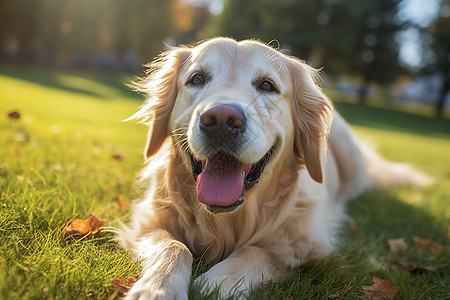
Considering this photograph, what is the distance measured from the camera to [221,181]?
2.26m

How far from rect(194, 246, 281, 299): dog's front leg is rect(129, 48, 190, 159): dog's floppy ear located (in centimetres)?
109

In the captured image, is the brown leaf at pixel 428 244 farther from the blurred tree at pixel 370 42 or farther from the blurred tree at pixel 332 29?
the blurred tree at pixel 370 42

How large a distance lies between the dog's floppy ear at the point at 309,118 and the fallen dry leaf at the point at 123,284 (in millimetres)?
1492

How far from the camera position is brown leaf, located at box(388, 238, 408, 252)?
316 cm

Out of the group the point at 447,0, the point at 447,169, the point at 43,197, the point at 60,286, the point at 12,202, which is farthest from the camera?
the point at 447,0

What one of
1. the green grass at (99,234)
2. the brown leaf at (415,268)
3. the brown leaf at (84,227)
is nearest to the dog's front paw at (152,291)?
the green grass at (99,234)

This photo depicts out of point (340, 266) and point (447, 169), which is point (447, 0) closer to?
point (447, 169)

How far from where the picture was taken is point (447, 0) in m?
33.4

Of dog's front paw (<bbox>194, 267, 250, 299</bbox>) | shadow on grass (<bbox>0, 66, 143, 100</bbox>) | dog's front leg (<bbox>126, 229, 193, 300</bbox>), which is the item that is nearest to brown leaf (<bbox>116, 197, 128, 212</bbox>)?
dog's front leg (<bbox>126, 229, 193, 300</bbox>)

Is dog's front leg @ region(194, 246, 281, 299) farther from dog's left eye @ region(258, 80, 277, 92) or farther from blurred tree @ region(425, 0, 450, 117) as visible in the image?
blurred tree @ region(425, 0, 450, 117)

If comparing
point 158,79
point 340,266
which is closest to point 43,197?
point 158,79

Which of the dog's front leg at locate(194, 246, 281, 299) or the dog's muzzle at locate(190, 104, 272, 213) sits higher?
the dog's muzzle at locate(190, 104, 272, 213)

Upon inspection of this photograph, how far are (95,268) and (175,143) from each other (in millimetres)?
1072

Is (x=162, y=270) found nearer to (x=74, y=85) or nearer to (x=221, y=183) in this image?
(x=221, y=183)
